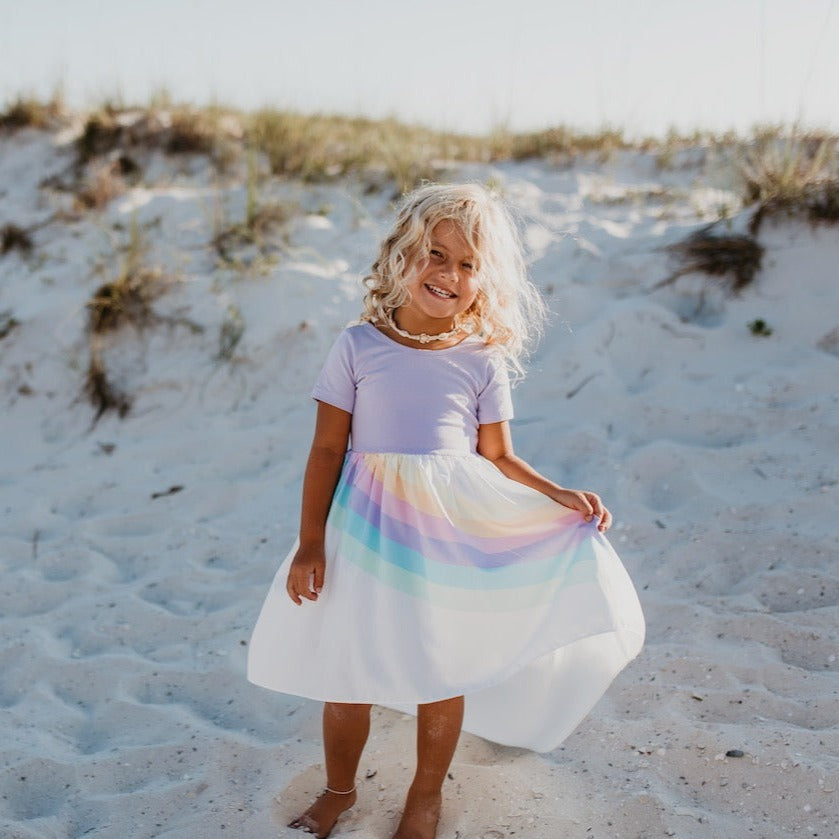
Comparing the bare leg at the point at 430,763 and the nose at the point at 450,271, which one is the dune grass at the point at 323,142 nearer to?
the nose at the point at 450,271

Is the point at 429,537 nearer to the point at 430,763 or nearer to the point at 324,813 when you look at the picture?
the point at 430,763

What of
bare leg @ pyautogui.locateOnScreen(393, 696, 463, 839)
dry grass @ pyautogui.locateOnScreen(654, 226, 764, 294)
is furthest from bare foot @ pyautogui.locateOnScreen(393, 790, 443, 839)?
dry grass @ pyautogui.locateOnScreen(654, 226, 764, 294)

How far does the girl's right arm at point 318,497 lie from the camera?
1.98 meters

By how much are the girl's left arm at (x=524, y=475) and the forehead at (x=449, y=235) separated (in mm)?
397

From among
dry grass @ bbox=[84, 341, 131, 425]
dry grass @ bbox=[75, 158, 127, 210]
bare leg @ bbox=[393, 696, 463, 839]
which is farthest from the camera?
dry grass @ bbox=[75, 158, 127, 210]

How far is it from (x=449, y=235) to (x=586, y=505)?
0.63 m

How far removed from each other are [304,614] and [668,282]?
305 centimetres

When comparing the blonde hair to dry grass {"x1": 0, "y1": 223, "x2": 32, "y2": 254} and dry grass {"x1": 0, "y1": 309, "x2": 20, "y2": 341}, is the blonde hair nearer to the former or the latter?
dry grass {"x1": 0, "y1": 309, "x2": 20, "y2": 341}

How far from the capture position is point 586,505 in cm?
205

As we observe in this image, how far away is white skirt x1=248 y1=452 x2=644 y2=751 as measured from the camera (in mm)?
1922

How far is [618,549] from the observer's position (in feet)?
10.5

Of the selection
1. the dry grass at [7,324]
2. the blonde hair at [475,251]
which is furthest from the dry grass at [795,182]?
the dry grass at [7,324]

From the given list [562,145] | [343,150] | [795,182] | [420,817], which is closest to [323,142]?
[343,150]

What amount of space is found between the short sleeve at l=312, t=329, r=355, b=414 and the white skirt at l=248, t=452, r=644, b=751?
122mm
